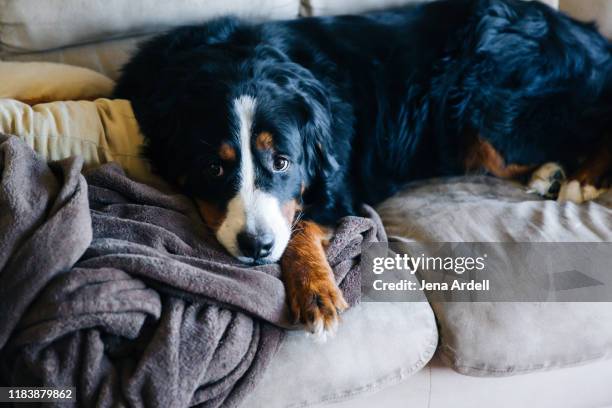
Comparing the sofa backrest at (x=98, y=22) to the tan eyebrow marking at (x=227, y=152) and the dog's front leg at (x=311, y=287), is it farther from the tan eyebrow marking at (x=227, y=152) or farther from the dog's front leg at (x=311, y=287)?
the dog's front leg at (x=311, y=287)

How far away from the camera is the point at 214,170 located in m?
1.56

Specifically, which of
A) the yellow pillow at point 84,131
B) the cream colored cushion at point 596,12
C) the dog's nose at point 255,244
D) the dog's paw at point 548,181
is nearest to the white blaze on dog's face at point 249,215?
the dog's nose at point 255,244

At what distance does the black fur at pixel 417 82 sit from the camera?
5.82 ft

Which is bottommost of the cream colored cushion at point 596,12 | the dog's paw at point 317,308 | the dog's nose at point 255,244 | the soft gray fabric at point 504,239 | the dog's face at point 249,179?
the soft gray fabric at point 504,239

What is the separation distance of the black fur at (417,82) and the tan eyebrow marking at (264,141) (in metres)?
0.19

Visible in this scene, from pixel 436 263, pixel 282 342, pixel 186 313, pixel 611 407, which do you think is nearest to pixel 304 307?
pixel 282 342

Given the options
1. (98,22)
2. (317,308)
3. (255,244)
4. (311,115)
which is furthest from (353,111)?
(98,22)

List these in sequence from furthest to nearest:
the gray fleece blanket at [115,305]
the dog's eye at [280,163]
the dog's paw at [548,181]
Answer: the dog's paw at [548,181] < the dog's eye at [280,163] < the gray fleece blanket at [115,305]

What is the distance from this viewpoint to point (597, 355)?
5.15 ft

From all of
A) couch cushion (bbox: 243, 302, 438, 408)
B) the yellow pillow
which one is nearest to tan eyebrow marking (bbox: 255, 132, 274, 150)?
the yellow pillow

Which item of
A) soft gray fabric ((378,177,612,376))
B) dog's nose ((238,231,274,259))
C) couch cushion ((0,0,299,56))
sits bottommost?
soft gray fabric ((378,177,612,376))

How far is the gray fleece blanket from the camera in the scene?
1.18 metres

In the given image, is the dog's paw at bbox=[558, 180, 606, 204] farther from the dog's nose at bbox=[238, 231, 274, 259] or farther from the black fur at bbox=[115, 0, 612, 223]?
the dog's nose at bbox=[238, 231, 274, 259]

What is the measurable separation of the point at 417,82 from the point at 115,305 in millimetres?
1326
